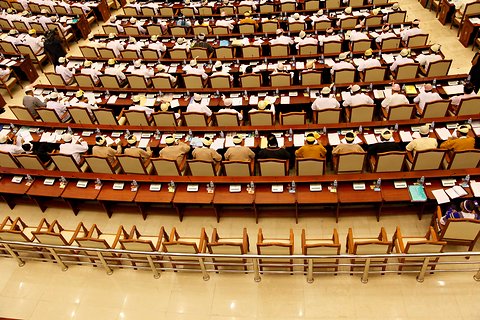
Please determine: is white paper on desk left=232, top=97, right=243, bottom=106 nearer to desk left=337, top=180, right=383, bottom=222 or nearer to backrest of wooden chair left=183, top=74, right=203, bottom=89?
backrest of wooden chair left=183, top=74, right=203, bottom=89

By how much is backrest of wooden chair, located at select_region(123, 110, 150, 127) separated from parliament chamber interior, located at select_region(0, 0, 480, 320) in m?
0.08

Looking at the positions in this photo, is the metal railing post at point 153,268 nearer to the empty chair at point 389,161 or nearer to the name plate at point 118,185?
the name plate at point 118,185

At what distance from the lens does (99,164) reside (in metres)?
8.55

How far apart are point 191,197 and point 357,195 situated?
327 centimetres

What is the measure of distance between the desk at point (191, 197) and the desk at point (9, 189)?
11.4ft

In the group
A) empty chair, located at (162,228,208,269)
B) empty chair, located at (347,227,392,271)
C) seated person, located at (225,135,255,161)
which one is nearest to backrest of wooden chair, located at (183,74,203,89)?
seated person, located at (225,135,255,161)

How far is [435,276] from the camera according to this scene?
6441mm

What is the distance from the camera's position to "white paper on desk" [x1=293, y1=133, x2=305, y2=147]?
331 inches

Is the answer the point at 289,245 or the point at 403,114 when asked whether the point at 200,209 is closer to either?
the point at 289,245

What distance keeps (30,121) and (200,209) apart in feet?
18.2

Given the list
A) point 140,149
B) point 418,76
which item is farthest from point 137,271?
point 418,76

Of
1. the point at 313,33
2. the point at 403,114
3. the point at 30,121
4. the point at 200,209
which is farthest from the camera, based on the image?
the point at 313,33

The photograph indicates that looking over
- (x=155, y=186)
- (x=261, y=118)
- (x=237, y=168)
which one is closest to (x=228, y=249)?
(x=237, y=168)

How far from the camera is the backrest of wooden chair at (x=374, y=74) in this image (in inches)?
393
